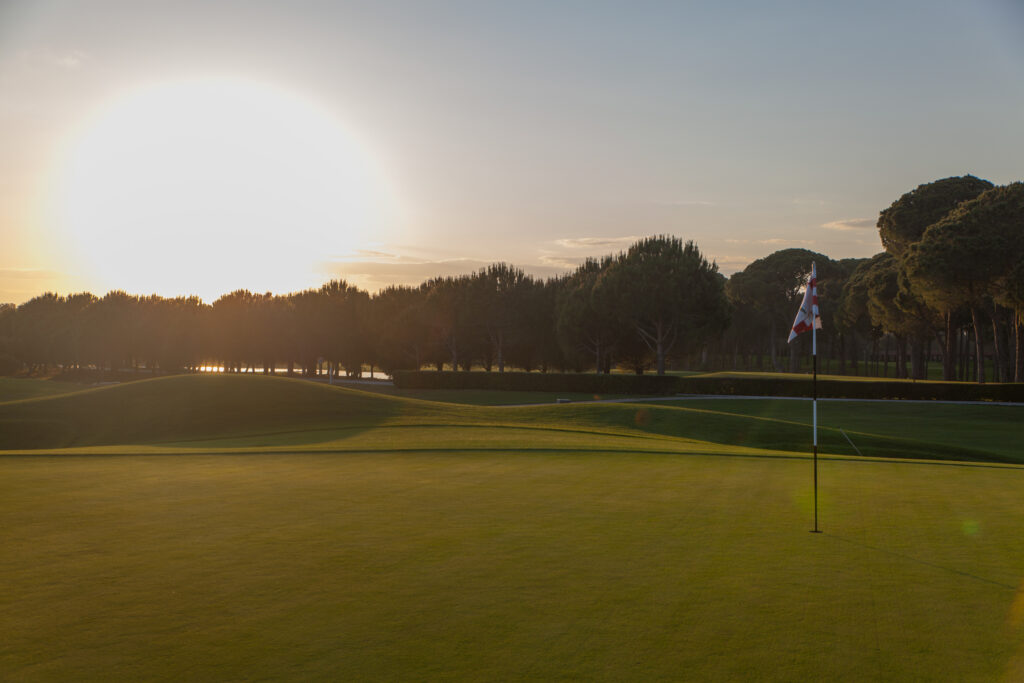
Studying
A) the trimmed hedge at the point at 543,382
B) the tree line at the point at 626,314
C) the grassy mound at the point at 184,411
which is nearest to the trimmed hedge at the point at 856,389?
the trimmed hedge at the point at 543,382

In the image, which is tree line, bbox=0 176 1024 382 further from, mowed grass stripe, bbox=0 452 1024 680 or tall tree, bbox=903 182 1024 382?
mowed grass stripe, bbox=0 452 1024 680

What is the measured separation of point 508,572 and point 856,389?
174 feet

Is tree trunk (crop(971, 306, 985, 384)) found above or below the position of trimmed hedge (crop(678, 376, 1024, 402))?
above

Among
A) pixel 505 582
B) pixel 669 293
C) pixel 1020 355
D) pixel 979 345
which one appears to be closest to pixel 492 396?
pixel 669 293

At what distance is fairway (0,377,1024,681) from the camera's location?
6102 millimetres

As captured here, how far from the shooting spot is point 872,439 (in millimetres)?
33094

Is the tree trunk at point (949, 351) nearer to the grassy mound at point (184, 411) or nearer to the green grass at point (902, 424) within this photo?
the green grass at point (902, 424)

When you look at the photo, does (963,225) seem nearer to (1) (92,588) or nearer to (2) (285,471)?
(2) (285,471)

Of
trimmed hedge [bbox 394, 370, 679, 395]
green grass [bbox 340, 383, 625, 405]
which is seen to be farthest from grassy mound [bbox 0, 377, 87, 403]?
trimmed hedge [bbox 394, 370, 679, 395]

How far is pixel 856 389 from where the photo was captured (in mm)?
55438

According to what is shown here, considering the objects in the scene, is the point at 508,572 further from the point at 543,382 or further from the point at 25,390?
the point at 25,390

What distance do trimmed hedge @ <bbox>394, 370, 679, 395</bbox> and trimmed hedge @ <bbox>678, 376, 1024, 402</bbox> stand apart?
2.87 m

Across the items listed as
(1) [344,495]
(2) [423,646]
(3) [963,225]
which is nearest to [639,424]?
(1) [344,495]

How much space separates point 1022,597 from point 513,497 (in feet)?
25.7
